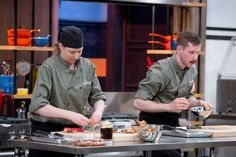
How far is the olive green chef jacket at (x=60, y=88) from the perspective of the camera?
12.3 ft

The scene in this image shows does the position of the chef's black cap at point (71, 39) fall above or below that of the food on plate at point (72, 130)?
above

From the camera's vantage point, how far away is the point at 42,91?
3713 mm

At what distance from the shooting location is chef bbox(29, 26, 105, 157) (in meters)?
3.71

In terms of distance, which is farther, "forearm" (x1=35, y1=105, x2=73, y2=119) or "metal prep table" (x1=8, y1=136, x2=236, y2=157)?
"forearm" (x1=35, y1=105, x2=73, y2=119)

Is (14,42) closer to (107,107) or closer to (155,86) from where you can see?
(107,107)

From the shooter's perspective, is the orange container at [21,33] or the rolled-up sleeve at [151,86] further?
the orange container at [21,33]

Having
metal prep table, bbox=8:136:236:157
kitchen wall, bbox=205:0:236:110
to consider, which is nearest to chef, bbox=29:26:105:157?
metal prep table, bbox=8:136:236:157

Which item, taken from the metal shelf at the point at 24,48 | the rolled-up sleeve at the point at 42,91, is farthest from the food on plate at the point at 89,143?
the metal shelf at the point at 24,48

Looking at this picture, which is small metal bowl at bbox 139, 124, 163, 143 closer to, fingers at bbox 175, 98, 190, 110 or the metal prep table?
the metal prep table

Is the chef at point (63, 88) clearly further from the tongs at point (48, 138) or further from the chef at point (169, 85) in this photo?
the chef at point (169, 85)

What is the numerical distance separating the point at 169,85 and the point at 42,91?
3.58 feet

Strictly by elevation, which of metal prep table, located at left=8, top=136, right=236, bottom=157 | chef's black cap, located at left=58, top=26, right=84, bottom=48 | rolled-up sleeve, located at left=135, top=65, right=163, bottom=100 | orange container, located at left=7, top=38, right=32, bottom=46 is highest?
chef's black cap, located at left=58, top=26, right=84, bottom=48

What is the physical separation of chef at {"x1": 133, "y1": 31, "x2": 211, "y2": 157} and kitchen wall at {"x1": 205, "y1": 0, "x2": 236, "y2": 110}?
2.38 m

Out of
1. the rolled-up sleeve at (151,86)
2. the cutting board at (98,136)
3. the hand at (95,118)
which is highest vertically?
the rolled-up sleeve at (151,86)
